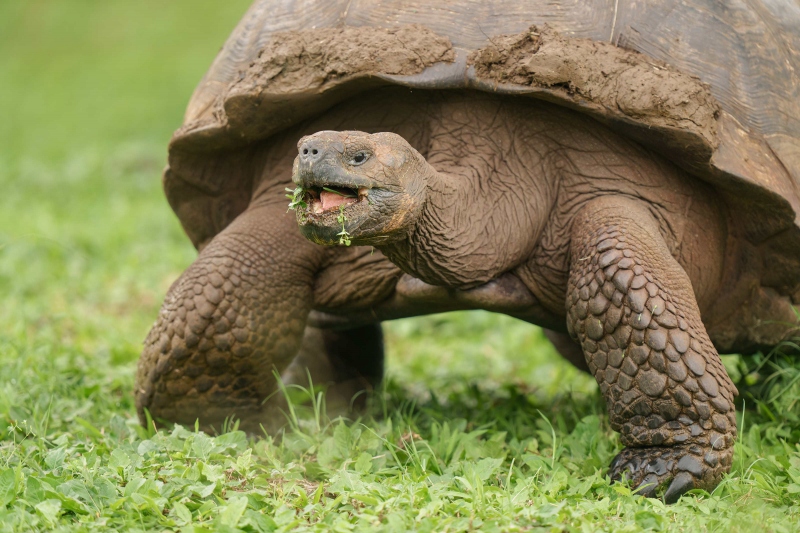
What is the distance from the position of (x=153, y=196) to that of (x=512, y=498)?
8.51m

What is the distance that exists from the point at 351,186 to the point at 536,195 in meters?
0.99

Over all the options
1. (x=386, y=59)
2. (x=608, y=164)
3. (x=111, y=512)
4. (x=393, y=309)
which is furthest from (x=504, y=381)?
(x=111, y=512)

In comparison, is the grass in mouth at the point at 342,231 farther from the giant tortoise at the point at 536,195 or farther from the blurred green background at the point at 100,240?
the blurred green background at the point at 100,240

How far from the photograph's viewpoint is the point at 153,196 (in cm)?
1060

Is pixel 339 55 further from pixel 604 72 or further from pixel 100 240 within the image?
pixel 100 240

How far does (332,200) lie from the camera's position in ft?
9.27

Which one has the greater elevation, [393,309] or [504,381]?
[393,309]

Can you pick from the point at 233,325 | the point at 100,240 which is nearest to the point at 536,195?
the point at 233,325

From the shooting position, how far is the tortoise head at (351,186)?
275cm

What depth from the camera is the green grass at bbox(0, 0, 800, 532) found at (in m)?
2.66

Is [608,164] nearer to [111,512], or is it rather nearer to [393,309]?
[393,309]

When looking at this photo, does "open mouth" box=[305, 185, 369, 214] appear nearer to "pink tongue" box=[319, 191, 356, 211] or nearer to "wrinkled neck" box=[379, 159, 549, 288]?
"pink tongue" box=[319, 191, 356, 211]

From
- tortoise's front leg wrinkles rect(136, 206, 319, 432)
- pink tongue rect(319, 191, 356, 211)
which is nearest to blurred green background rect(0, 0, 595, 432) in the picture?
tortoise's front leg wrinkles rect(136, 206, 319, 432)

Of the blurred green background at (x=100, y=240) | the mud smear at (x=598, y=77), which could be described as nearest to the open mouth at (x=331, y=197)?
the mud smear at (x=598, y=77)
